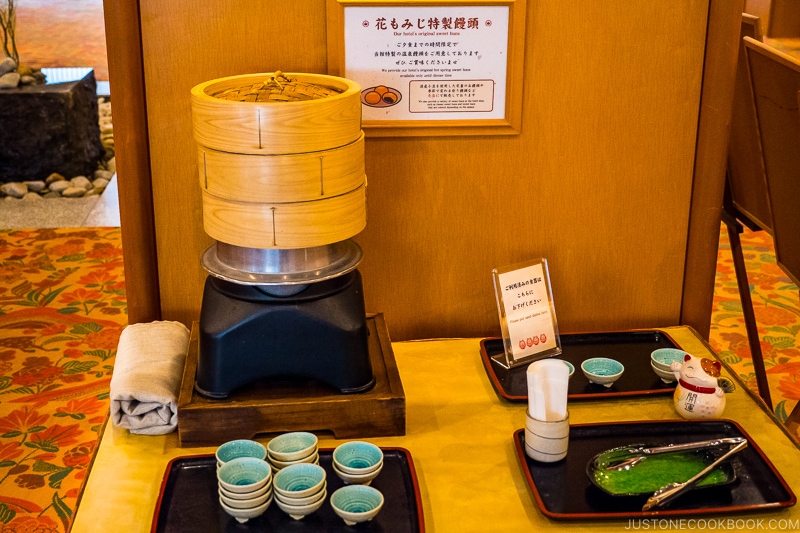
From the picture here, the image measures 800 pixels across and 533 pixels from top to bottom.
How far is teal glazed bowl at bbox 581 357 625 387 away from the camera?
1409 millimetres

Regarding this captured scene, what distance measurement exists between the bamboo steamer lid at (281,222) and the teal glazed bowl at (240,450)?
0.27 meters

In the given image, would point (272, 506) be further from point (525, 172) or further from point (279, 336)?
point (525, 172)

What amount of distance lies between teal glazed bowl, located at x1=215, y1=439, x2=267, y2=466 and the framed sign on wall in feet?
1.82

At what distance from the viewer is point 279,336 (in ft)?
4.04

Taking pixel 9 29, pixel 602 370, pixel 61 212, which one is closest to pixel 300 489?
pixel 602 370

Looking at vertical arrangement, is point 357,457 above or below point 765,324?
above

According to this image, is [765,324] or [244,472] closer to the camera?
[244,472]

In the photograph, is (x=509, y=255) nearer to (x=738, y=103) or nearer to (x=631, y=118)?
(x=631, y=118)

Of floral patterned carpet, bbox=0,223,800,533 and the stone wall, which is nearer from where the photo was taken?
floral patterned carpet, bbox=0,223,800,533

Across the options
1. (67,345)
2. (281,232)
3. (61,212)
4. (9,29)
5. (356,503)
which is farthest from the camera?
(9,29)

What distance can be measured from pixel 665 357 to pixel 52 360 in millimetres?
2426

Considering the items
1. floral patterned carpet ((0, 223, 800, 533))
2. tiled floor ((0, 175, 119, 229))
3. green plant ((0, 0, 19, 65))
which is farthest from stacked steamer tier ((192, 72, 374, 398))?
green plant ((0, 0, 19, 65))

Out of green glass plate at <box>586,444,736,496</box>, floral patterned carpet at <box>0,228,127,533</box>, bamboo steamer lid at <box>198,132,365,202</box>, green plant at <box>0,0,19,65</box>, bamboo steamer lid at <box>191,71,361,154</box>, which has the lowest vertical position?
floral patterned carpet at <box>0,228,127,533</box>

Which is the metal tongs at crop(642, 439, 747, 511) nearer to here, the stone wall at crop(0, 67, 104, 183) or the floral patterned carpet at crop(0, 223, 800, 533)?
the floral patterned carpet at crop(0, 223, 800, 533)
